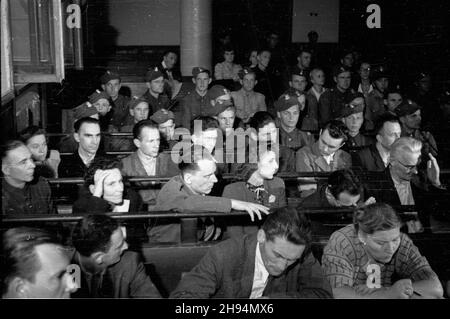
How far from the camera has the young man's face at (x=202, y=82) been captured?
524cm

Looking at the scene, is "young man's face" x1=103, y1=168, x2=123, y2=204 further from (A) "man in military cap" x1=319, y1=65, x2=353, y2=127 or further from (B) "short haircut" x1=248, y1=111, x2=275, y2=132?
(A) "man in military cap" x1=319, y1=65, x2=353, y2=127

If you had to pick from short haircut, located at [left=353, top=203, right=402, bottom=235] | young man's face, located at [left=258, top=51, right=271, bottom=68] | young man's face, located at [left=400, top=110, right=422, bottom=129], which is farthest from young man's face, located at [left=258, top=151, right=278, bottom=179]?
young man's face, located at [left=258, top=51, right=271, bottom=68]

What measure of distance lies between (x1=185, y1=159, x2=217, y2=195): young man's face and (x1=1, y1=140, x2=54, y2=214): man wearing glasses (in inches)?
37.2

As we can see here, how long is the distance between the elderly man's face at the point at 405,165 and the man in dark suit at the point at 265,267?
4.53 feet

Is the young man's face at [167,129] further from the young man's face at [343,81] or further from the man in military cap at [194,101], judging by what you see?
the young man's face at [343,81]

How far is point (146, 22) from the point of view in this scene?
822 centimetres

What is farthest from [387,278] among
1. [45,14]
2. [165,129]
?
[45,14]

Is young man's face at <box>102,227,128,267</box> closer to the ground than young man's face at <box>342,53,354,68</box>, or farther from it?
closer to the ground

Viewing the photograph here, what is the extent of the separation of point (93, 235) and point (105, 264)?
0.14 meters

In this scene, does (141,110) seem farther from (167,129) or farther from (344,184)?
(344,184)

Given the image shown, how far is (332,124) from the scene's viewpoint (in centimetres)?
358

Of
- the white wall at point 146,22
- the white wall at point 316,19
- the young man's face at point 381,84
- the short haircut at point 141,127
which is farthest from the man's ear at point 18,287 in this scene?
the white wall at point 316,19

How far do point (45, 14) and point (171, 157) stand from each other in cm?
170

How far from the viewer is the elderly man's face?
315 cm
